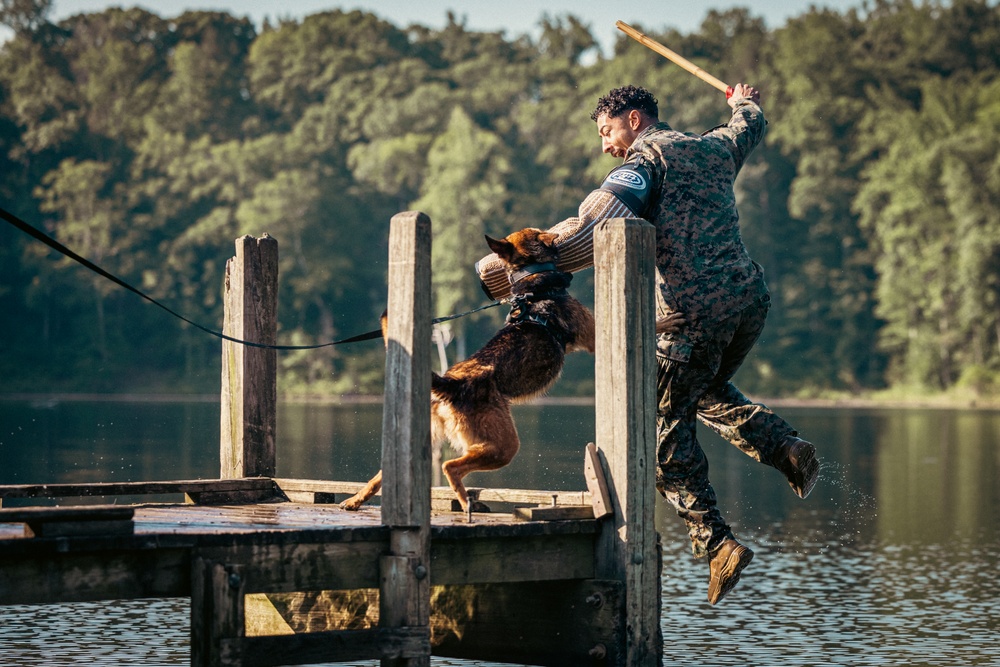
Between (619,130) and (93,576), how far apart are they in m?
3.09

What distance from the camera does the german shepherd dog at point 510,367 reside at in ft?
20.9

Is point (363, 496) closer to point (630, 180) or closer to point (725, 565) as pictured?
point (725, 565)

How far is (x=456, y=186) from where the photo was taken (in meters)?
61.6

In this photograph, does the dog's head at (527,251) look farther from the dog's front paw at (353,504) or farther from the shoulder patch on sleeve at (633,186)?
the dog's front paw at (353,504)

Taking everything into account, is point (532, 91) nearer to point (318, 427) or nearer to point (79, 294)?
point (79, 294)

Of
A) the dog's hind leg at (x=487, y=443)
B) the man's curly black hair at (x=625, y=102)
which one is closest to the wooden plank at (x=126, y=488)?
the dog's hind leg at (x=487, y=443)

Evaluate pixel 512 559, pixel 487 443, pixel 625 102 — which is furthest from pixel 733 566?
pixel 625 102

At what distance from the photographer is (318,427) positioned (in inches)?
1287

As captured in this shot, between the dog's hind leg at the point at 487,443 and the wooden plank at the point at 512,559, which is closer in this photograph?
the wooden plank at the point at 512,559

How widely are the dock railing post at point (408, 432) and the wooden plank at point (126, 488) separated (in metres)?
1.94

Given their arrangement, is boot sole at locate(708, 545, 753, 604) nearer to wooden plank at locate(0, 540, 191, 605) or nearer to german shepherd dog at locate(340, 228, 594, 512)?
german shepherd dog at locate(340, 228, 594, 512)

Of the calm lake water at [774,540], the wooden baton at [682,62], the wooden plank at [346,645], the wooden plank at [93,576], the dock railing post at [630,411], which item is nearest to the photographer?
the wooden plank at [93,576]

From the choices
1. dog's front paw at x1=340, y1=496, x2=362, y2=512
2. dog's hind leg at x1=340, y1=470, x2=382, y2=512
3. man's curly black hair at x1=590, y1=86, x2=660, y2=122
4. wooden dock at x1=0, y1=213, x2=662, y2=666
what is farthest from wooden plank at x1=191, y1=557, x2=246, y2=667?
man's curly black hair at x1=590, y1=86, x2=660, y2=122

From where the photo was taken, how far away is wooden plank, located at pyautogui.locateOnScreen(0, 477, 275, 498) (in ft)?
24.7
